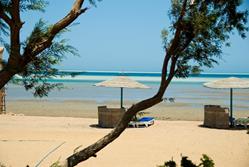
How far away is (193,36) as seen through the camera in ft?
12.4

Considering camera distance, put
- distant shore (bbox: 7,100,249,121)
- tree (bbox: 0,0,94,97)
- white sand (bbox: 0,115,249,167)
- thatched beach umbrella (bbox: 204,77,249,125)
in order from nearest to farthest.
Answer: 1. tree (bbox: 0,0,94,97)
2. white sand (bbox: 0,115,249,167)
3. thatched beach umbrella (bbox: 204,77,249,125)
4. distant shore (bbox: 7,100,249,121)

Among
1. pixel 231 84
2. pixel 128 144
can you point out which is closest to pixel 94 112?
pixel 231 84

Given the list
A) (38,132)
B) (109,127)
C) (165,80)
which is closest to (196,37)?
(165,80)

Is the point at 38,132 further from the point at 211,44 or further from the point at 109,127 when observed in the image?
the point at 211,44

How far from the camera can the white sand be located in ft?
21.8

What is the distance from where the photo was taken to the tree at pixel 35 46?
11.6ft

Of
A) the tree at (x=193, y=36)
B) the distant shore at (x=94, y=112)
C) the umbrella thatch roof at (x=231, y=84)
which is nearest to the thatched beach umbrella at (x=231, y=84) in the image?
the umbrella thatch roof at (x=231, y=84)

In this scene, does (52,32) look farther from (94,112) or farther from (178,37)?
(94,112)

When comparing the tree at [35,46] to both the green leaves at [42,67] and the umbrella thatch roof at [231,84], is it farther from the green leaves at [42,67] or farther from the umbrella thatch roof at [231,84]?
the umbrella thatch roof at [231,84]

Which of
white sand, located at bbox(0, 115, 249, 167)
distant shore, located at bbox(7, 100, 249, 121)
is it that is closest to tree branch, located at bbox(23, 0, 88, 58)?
white sand, located at bbox(0, 115, 249, 167)

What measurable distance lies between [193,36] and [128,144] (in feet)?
16.3

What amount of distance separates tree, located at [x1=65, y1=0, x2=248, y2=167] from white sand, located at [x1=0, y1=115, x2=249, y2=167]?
149 centimetres

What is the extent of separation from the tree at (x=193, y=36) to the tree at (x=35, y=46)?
0.84m

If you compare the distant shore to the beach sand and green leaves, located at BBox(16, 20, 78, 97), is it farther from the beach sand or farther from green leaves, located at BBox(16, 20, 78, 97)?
green leaves, located at BBox(16, 20, 78, 97)
